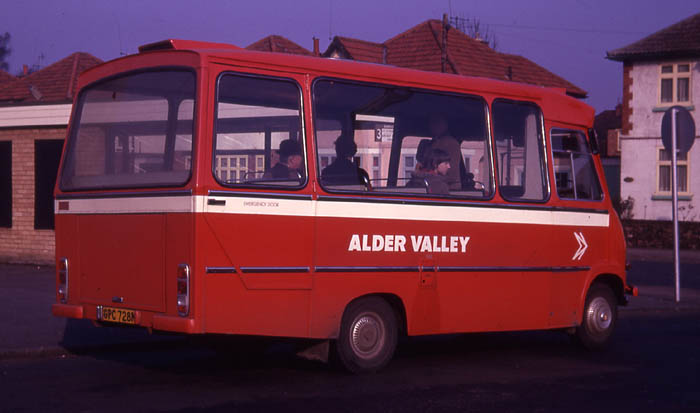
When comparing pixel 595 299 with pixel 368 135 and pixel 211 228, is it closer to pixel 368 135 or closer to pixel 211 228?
pixel 368 135

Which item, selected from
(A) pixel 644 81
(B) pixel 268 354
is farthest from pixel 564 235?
(A) pixel 644 81

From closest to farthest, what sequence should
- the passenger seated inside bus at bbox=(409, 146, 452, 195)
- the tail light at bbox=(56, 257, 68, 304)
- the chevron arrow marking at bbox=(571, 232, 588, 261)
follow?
the tail light at bbox=(56, 257, 68, 304), the passenger seated inside bus at bbox=(409, 146, 452, 195), the chevron arrow marking at bbox=(571, 232, 588, 261)

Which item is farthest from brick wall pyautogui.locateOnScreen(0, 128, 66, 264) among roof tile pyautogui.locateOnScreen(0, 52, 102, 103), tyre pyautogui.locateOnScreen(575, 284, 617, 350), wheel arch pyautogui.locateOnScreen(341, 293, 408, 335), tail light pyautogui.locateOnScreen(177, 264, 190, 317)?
tail light pyautogui.locateOnScreen(177, 264, 190, 317)

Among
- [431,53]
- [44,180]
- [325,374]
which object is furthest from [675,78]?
[325,374]

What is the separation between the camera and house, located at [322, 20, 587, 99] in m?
47.7

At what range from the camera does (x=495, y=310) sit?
35.2 ft

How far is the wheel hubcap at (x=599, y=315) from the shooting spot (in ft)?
39.6

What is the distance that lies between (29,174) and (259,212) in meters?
15.1

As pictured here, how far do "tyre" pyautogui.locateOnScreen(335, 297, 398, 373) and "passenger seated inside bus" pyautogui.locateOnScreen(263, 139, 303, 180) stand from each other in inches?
55.2

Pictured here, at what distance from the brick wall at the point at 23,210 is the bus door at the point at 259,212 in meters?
14.3

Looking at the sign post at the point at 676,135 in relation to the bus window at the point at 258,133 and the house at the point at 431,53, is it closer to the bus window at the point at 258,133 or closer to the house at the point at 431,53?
the bus window at the point at 258,133

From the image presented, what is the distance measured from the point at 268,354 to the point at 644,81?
1394 inches

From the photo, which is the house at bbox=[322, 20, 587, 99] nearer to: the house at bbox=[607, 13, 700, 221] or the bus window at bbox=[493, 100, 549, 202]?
the house at bbox=[607, 13, 700, 221]

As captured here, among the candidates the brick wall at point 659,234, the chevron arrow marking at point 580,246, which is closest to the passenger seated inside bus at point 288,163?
the chevron arrow marking at point 580,246
